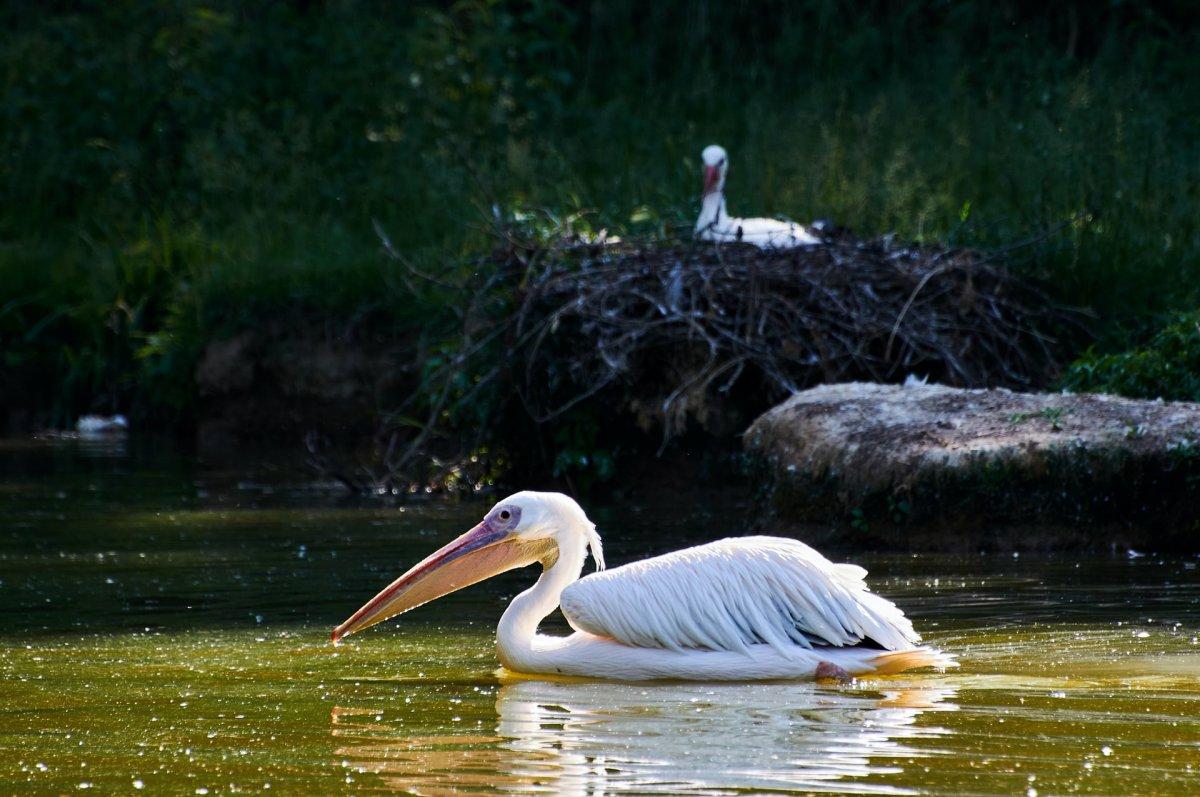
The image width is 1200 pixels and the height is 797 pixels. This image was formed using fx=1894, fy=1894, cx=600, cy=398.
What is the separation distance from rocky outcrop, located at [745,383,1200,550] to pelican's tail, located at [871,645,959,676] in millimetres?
2672

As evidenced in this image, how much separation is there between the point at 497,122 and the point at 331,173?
1.50 m

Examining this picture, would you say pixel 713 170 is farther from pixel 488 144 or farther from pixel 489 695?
pixel 489 695

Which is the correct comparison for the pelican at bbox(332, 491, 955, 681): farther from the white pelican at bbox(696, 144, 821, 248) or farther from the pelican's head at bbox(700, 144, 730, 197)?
the pelican's head at bbox(700, 144, 730, 197)

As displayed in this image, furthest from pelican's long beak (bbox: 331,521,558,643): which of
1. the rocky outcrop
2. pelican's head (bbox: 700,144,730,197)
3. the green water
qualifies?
pelican's head (bbox: 700,144,730,197)

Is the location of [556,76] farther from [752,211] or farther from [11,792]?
[11,792]

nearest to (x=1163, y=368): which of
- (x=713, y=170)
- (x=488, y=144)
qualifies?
(x=713, y=170)

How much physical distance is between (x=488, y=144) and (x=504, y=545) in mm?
9804

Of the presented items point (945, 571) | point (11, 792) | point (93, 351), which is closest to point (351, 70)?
point (93, 351)

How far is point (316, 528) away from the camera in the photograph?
9.25 m

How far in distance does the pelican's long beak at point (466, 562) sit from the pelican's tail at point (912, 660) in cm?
118

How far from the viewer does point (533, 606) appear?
5871mm

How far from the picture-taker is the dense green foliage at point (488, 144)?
40.9 feet

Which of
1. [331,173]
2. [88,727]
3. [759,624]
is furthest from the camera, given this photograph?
[331,173]

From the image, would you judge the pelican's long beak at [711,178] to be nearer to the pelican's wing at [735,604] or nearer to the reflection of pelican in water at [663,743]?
the pelican's wing at [735,604]
